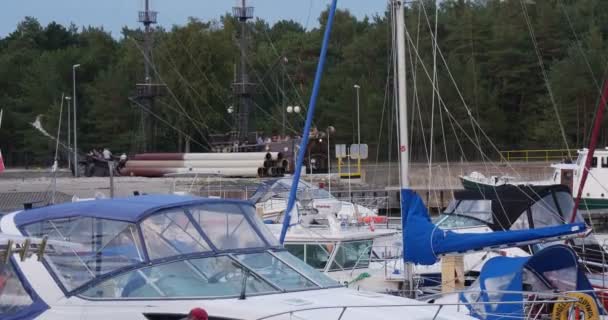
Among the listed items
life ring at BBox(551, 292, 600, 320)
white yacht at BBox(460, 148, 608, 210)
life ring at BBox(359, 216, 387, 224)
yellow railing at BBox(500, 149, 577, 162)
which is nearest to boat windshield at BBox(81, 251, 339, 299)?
life ring at BBox(551, 292, 600, 320)

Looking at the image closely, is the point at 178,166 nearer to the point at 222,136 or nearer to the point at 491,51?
the point at 222,136

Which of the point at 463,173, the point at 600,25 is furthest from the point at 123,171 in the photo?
the point at 600,25

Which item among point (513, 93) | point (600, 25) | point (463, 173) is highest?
point (600, 25)

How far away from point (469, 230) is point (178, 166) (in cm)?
2485

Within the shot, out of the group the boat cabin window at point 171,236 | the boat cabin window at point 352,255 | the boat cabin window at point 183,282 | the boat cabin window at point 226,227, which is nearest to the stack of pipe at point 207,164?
the boat cabin window at point 352,255

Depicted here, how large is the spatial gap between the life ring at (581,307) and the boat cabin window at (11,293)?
6.01m

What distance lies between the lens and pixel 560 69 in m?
56.0

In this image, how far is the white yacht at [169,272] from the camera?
960 centimetres

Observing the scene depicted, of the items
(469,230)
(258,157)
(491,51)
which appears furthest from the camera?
(491,51)

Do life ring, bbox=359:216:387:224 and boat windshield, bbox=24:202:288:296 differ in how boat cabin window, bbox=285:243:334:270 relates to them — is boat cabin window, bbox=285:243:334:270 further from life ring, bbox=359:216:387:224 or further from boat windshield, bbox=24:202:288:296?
boat windshield, bbox=24:202:288:296

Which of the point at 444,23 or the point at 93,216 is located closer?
the point at 93,216

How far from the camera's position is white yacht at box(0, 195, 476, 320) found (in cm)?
960

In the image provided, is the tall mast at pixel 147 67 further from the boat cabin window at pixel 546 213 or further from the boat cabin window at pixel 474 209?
the boat cabin window at pixel 546 213

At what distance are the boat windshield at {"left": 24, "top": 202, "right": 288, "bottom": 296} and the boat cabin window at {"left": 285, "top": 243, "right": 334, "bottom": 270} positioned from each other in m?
7.38
